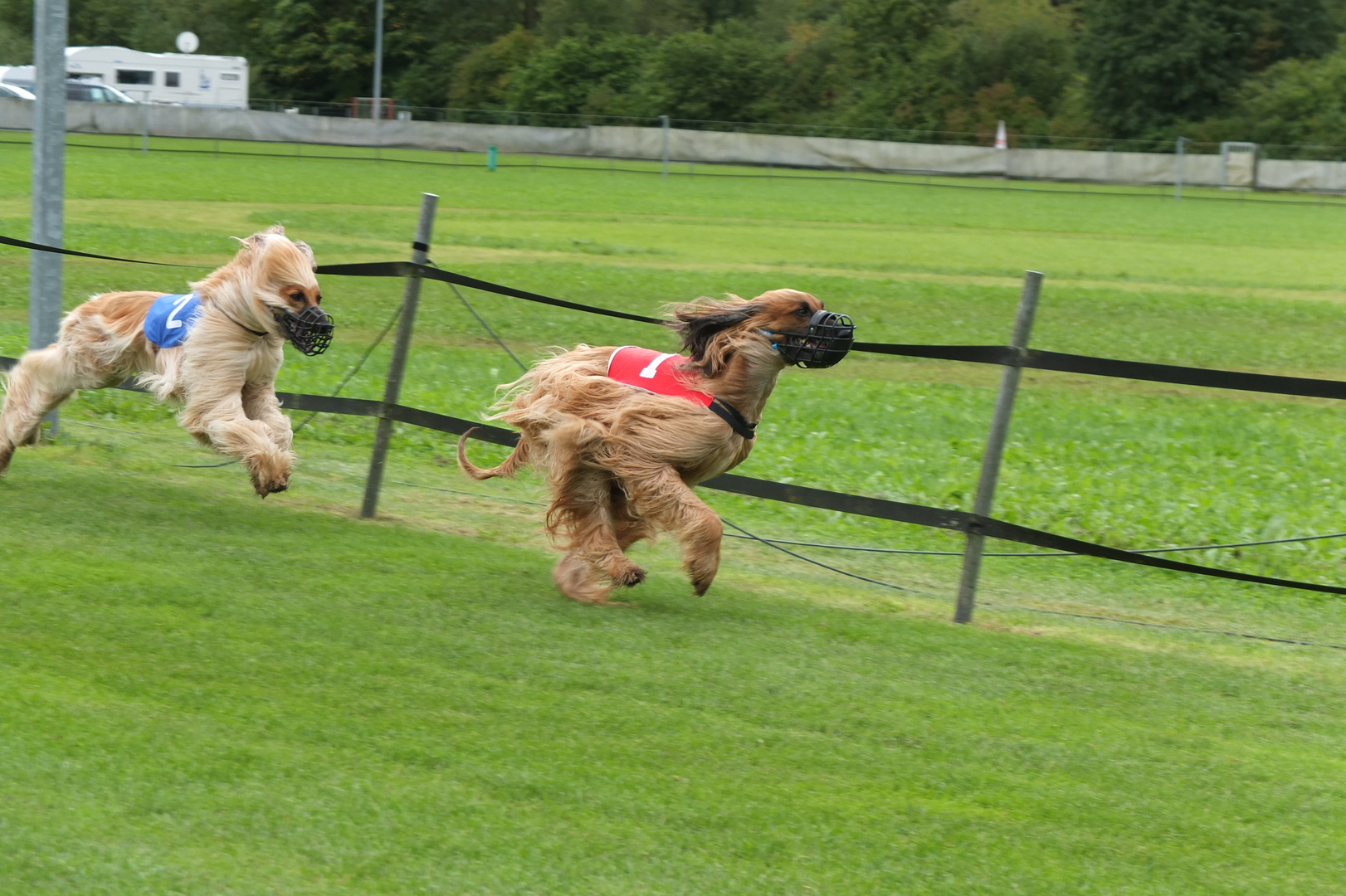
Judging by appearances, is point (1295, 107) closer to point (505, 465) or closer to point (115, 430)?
point (115, 430)

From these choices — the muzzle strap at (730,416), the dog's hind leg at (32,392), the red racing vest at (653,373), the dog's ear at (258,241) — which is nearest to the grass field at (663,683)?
the dog's hind leg at (32,392)

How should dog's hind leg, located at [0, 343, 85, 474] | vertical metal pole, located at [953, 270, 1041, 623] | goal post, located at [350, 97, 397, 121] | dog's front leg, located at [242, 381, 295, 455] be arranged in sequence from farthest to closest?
goal post, located at [350, 97, 397, 121], dog's hind leg, located at [0, 343, 85, 474], dog's front leg, located at [242, 381, 295, 455], vertical metal pole, located at [953, 270, 1041, 623]

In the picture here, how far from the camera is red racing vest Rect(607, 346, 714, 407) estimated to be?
5445 mm

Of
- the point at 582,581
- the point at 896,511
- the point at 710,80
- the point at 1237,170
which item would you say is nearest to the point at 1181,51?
the point at 1237,170

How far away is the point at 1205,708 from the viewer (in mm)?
4871

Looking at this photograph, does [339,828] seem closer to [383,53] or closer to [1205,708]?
[1205,708]

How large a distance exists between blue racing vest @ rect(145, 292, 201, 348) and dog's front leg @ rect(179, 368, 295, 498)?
26cm

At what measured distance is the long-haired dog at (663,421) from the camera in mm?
5289

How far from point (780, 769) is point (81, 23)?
7785 centimetres

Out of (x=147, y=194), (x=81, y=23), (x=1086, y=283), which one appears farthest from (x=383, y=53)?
(x=1086, y=283)

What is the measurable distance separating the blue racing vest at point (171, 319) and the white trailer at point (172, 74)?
176 feet

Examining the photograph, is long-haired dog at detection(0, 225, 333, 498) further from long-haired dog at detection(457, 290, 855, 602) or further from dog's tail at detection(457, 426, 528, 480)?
long-haired dog at detection(457, 290, 855, 602)

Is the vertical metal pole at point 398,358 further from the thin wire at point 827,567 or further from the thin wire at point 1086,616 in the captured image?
the thin wire at point 1086,616

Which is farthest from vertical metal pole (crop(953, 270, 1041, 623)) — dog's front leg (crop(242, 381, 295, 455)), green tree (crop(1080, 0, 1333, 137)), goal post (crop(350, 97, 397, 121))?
green tree (crop(1080, 0, 1333, 137))
